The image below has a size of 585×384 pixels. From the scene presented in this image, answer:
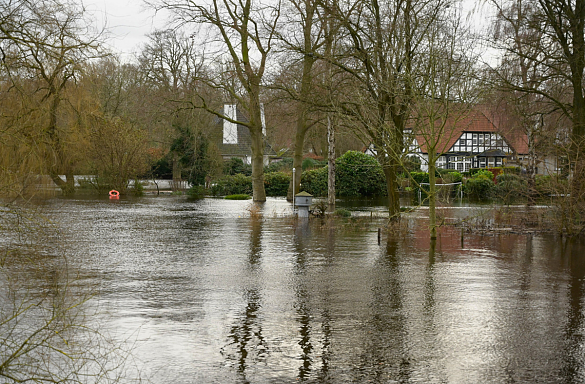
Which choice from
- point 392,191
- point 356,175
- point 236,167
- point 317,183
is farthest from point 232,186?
point 392,191

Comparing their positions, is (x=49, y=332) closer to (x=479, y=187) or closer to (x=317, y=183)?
(x=317, y=183)

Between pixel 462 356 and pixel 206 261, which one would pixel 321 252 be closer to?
pixel 206 261

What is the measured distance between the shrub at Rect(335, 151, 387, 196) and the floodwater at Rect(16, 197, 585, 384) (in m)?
24.0

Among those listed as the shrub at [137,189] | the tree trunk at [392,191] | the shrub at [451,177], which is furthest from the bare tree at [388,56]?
the shrub at [137,189]

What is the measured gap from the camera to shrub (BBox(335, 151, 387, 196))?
43.2 m

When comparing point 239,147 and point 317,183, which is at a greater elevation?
point 239,147

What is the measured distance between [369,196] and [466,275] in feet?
106

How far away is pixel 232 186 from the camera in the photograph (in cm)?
4594

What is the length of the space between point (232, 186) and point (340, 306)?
3638 cm

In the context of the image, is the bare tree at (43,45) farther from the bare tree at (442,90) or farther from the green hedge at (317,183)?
the green hedge at (317,183)

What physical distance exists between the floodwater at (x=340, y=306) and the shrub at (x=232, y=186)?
26.6 meters

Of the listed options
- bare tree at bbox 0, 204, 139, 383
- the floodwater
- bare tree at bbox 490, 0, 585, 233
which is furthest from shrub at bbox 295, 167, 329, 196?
bare tree at bbox 0, 204, 139, 383

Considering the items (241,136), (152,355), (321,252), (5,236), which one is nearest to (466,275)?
(321,252)

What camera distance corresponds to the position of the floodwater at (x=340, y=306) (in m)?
7.07
